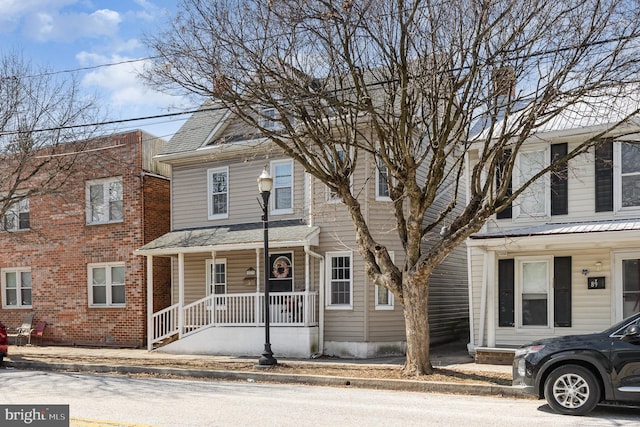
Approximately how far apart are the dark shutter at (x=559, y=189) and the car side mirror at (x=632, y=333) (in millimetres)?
6598

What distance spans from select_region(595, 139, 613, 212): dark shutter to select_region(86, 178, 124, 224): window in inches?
587

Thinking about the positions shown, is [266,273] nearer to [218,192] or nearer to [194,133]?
[218,192]

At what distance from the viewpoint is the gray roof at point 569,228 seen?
13248 mm

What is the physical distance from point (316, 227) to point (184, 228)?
16.8ft

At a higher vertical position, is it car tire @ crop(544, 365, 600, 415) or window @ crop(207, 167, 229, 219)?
window @ crop(207, 167, 229, 219)

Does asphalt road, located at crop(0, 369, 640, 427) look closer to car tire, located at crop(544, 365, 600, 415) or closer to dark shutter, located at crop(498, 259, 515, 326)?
car tire, located at crop(544, 365, 600, 415)

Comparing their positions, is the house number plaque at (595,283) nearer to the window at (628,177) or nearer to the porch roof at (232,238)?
the window at (628,177)

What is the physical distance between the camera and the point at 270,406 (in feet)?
31.7

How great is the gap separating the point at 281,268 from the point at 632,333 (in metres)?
11.6

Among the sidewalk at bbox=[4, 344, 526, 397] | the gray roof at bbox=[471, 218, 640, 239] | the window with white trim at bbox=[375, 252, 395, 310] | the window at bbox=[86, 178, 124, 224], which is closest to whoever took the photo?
the sidewalk at bbox=[4, 344, 526, 397]

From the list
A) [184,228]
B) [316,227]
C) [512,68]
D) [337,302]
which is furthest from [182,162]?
[512,68]

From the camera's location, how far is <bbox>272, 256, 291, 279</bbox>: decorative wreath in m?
18.8

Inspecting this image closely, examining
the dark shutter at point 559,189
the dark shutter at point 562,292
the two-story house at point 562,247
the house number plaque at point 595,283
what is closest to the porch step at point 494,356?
the two-story house at point 562,247

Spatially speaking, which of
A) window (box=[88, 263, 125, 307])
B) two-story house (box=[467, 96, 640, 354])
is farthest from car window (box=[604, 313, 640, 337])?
window (box=[88, 263, 125, 307])
